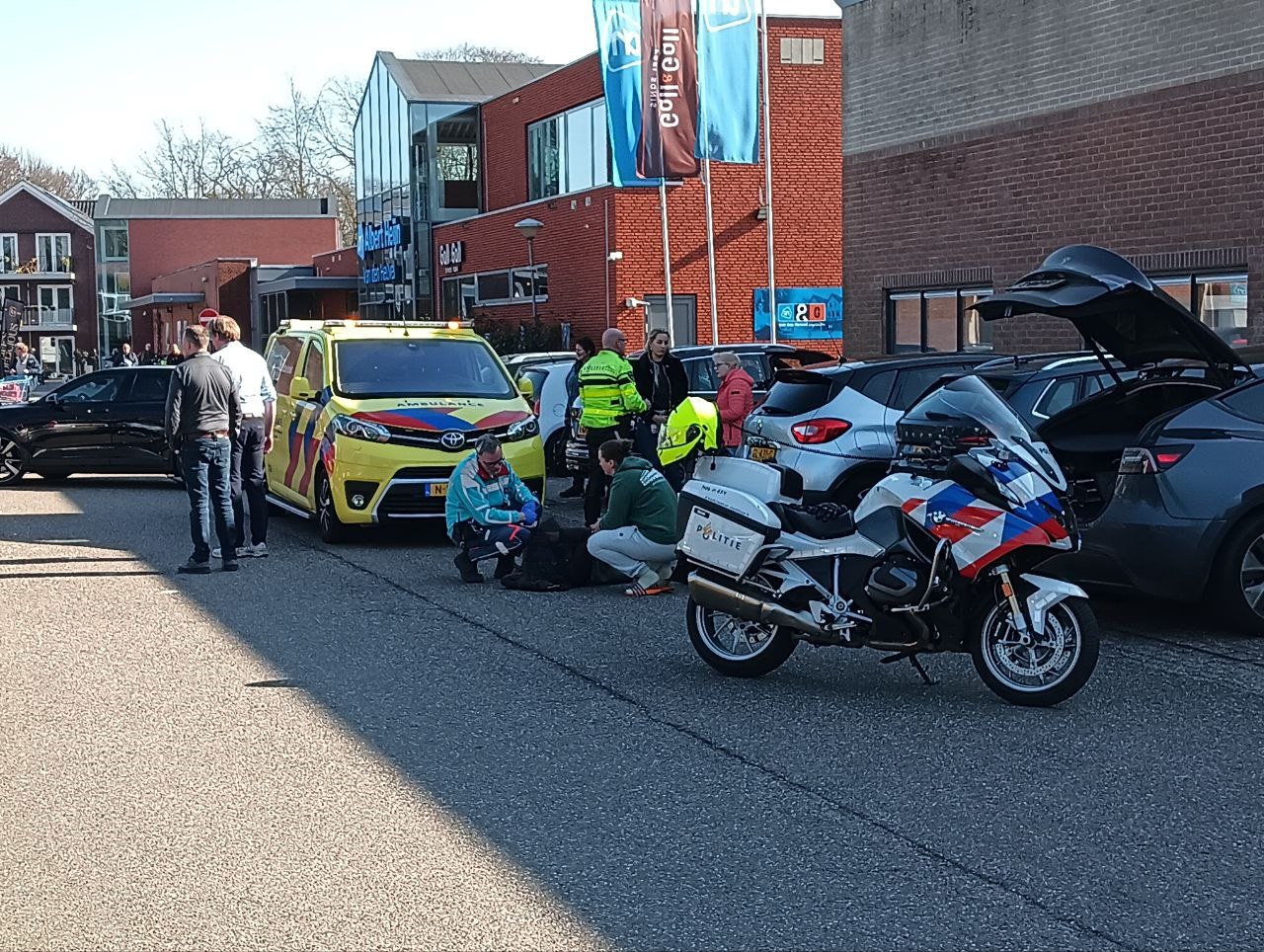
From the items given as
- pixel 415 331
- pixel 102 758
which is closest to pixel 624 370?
pixel 415 331

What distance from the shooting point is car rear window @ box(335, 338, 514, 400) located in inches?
595

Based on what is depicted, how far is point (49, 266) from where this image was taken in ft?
349

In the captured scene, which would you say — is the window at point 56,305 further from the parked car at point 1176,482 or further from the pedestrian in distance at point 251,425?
the parked car at point 1176,482

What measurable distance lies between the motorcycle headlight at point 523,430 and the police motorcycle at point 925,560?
244 inches

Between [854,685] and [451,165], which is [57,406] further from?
[451,165]

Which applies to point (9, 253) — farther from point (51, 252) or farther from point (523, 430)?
point (523, 430)

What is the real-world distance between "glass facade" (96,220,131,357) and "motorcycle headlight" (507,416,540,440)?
8116 centimetres

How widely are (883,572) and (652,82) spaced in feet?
64.3

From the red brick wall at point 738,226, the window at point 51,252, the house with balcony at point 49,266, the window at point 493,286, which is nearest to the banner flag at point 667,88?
the red brick wall at point 738,226

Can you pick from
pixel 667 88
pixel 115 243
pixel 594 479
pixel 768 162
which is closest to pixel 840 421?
pixel 594 479

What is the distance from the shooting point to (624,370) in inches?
577

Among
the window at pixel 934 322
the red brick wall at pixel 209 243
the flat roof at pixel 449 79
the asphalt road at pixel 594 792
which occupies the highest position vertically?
the flat roof at pixel 449 79

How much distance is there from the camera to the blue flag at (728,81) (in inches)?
1070

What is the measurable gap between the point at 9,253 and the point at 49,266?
8.24 ft
